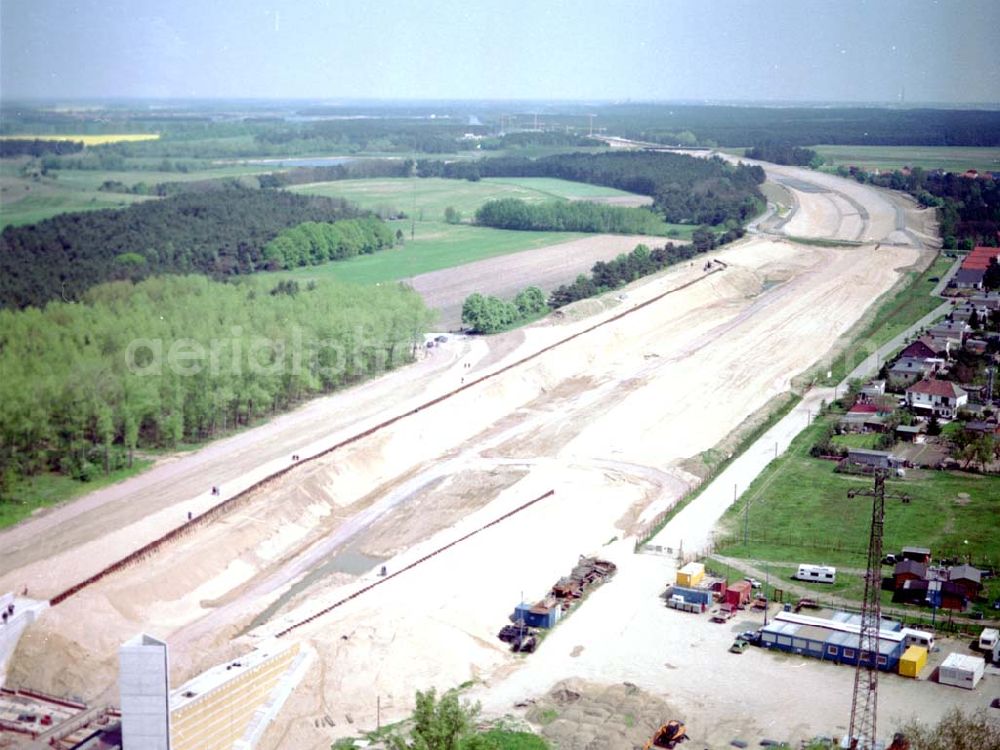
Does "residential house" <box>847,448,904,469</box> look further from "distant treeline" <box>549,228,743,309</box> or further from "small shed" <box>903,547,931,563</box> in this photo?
"distant treeline" <box>549,228,743,309</box>

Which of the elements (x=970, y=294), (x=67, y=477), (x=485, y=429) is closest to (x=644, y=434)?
(x=485, y=429)

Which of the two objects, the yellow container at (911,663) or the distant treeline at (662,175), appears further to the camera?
the distant treeline at (662,175)

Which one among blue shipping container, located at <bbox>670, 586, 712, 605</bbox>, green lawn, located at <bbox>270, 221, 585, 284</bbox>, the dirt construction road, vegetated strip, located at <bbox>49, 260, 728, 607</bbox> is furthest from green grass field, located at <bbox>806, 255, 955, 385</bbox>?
green lawn, located at <bbox>270, 221, 585, 284</bbox>

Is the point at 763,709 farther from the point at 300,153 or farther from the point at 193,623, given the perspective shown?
the point at 300,153

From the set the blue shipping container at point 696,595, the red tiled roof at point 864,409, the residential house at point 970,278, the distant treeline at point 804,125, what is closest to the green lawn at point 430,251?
the distant treeline at point 804,125

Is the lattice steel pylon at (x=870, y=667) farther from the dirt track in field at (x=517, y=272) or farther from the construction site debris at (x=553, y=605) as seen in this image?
the dirt track in field at (x=517, y=272)

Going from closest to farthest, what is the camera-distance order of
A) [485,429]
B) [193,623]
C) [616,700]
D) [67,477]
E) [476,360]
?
[616,700] < [193,623] < [67,477] < [485,429] < [476,360]

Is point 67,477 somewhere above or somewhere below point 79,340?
below
